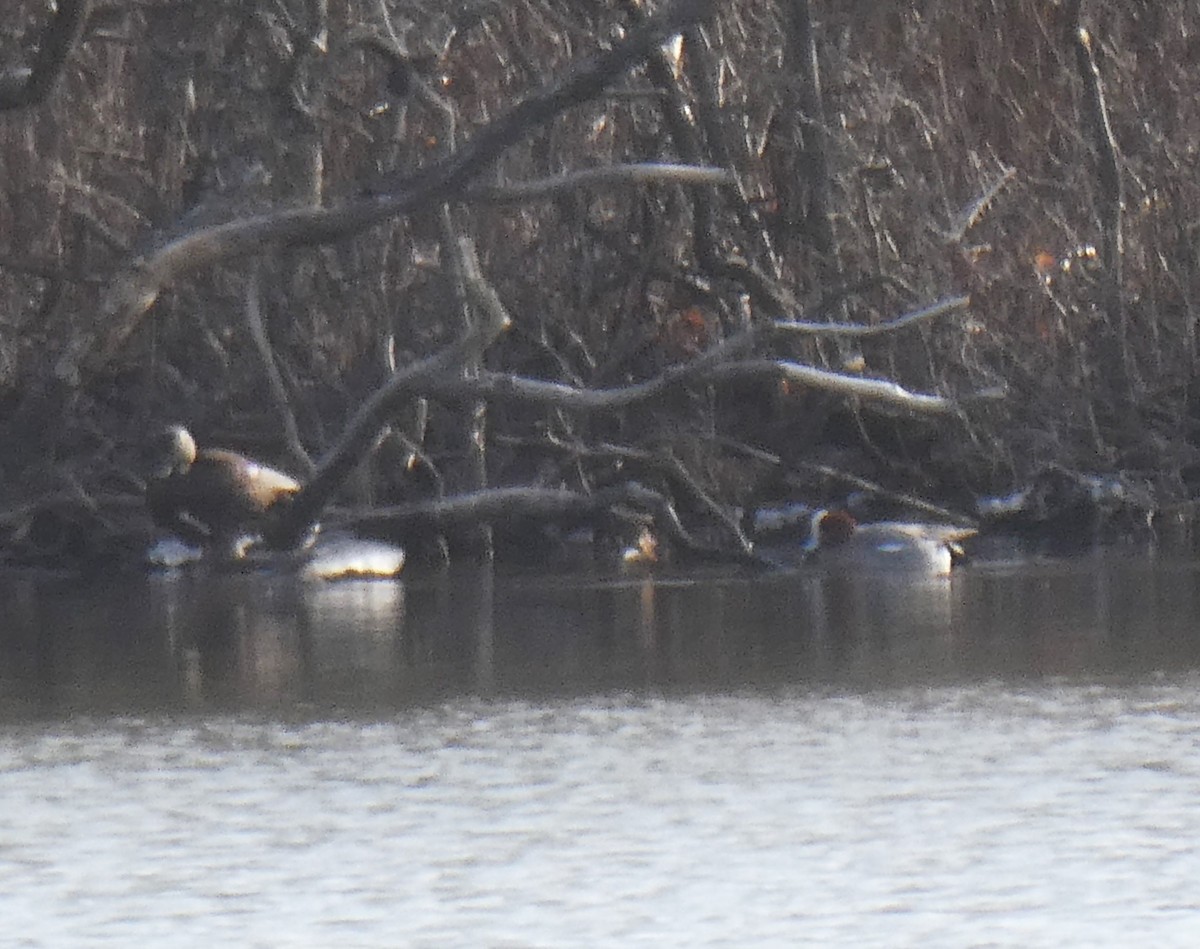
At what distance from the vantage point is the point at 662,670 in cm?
735

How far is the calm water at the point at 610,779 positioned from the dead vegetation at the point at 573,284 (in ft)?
8.97

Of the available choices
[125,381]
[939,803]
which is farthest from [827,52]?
[939,803]

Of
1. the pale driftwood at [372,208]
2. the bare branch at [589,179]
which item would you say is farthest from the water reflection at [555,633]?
the bare branch at [589,179]

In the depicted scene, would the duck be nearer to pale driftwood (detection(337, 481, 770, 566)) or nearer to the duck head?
the duck head

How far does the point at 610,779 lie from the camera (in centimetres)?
543

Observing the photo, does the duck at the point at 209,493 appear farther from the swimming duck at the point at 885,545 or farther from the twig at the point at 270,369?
the swimming duck at the point at 885,545

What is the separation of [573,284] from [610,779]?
26.0 ft

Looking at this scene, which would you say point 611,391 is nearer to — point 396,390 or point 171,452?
point 396,390

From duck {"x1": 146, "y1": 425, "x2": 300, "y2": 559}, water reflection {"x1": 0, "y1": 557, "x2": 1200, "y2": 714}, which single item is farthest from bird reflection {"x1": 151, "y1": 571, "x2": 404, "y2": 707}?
duck {"x1": 146, "y1": 425, "x2": 300, "y2": 559}

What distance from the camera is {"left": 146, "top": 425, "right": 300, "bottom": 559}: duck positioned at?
1157 cm

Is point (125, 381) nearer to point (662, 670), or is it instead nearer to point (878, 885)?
point (662, 670)

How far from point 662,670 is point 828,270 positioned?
6341mm

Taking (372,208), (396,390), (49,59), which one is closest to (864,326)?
(396,390)

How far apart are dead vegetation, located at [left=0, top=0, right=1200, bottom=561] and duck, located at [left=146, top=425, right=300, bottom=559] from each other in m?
0.22
